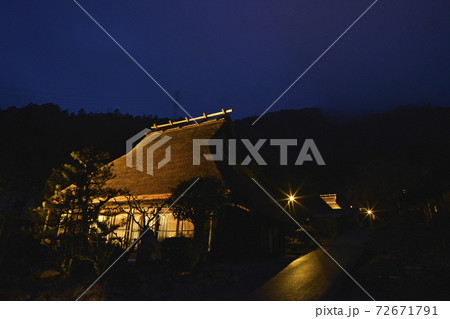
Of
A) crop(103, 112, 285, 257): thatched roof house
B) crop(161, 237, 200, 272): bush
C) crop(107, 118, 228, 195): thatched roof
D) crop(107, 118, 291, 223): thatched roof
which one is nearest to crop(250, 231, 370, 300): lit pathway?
crop(161, 237, 200, 272): bush

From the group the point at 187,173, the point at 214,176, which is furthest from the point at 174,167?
the point at 214,176

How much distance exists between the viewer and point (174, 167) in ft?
39.8

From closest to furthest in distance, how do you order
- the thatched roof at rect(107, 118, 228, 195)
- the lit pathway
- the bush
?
the lit pathway < the bush < the thatched roof at rect(107, 118, 228, 195)

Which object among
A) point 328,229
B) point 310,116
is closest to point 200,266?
point 328,229

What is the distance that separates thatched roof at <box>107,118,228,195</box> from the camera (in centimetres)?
1104

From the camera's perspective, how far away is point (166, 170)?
12156mm

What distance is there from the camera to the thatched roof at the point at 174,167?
11038 mm

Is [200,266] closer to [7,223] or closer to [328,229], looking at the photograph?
[7,223]

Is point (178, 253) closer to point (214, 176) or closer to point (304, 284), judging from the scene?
point (214, 176)

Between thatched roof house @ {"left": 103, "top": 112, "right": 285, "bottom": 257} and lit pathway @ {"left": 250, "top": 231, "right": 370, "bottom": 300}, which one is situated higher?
thatched roof house @ {"left": 103, "top": 112, "right": 285, "bottom": 257}

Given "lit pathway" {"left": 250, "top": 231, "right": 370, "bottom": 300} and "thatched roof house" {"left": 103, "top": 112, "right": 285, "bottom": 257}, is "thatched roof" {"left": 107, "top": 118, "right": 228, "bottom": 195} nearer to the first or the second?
"thatched roof house" {"left": 103, "top": 112, "right": 285, "bottom": 257}

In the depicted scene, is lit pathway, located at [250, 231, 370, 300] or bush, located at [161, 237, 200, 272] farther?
bush, located at [161, 237, 200, 272]

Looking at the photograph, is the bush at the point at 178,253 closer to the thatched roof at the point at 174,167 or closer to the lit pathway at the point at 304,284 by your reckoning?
the thatched roof at the point at 174,167

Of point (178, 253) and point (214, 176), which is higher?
point (214, 176)
